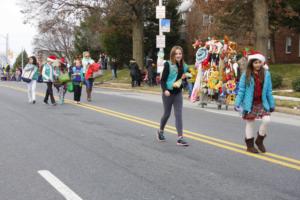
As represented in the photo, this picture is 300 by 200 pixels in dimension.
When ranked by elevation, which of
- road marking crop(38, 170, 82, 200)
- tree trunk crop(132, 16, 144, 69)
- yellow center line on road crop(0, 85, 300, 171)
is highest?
tree trunk crop(132, 16, 144, 69)

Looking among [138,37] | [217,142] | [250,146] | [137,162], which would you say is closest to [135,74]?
[138,37]

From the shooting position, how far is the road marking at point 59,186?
602 cm

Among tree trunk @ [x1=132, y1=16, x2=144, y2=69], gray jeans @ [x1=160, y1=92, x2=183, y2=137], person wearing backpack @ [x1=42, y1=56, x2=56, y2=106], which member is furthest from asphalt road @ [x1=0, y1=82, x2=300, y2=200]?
tree trunk @ [x1=132, y1=16, x2=144, y2=69]

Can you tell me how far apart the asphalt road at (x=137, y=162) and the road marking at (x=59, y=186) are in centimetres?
1

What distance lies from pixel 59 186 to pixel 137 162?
173 cm

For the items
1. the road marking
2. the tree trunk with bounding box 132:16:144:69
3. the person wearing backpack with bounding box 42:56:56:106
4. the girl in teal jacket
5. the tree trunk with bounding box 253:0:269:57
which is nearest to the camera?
the road marking

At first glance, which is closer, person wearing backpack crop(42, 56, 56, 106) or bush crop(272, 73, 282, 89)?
person wearing backpack crop(42, 56, 56, 106)

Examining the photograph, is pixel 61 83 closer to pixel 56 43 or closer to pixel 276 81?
pixel 276 81

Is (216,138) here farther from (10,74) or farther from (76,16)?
(10,74)

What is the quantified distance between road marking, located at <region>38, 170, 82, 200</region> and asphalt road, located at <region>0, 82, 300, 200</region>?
0.04 feet

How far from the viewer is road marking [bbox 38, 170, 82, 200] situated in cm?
602

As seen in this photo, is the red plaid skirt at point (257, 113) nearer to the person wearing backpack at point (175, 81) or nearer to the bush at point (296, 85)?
the person wearing backpack at point (175, 81)

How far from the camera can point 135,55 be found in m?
35.5

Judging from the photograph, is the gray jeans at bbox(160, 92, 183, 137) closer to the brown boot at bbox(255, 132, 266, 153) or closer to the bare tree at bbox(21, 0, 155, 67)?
the brown boot at bbox(255, 132, 266, 153)
